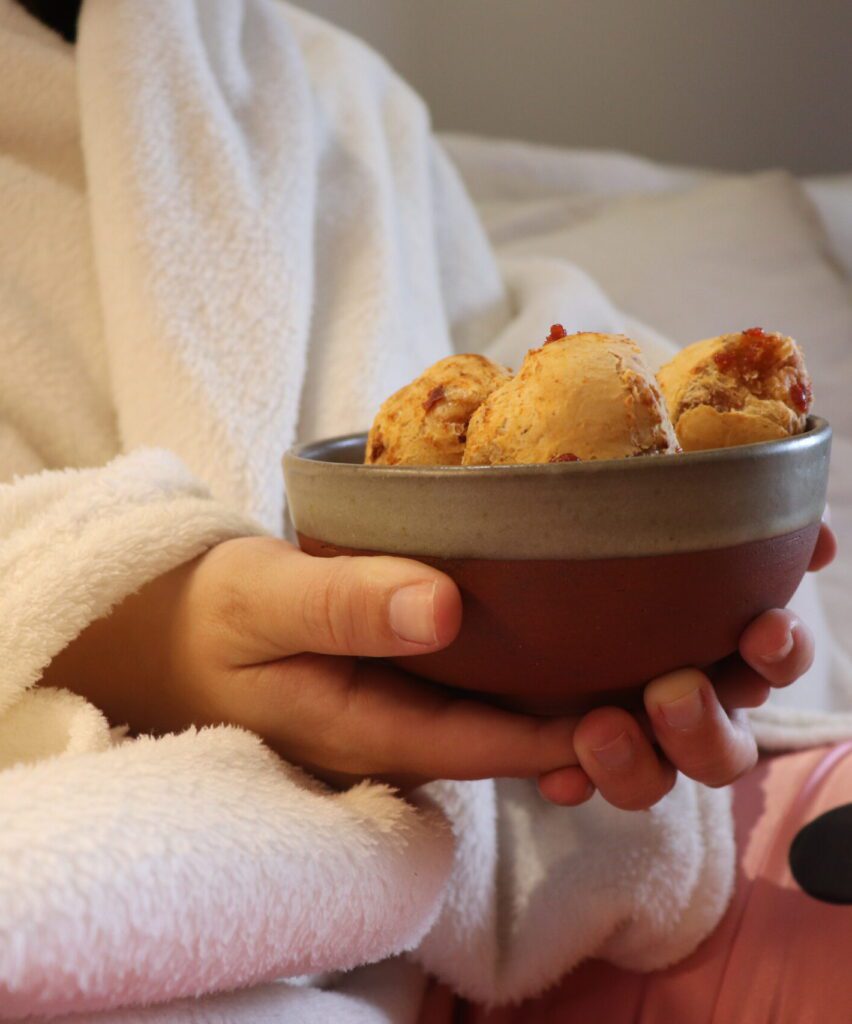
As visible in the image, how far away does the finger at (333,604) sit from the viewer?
0.37 meters

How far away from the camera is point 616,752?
427mm

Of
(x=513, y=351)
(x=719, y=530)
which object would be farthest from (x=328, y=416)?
(x=719, y=530)

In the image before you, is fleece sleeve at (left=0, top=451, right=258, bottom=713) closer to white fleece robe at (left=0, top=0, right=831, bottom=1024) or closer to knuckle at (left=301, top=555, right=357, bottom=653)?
white fleece robe at (left=0, top=0, right=831, bottom=1024)

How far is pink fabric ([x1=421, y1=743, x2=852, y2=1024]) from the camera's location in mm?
547

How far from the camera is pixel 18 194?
2.38 ft

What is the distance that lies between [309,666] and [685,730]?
17cm

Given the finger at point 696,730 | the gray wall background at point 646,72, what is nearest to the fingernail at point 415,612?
the finger at point 696,730

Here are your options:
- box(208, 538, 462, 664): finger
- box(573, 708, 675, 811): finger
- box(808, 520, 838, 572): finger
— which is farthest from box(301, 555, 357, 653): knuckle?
box(808, 520, 838, 572): finger

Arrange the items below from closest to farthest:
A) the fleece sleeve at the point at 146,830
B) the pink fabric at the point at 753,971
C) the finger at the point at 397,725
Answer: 1. the fleece sleeve at the point at 146,830
2. the finger at the point at 397,725
3. the pink fabric at the point at 753,971

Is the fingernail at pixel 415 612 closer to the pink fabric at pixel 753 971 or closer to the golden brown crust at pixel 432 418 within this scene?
the golden brown crust at pixel 432 418

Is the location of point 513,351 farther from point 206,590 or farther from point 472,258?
point 206,590

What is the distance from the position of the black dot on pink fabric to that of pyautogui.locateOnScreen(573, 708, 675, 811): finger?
0.18m

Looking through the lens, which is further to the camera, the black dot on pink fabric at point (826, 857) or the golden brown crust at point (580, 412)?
the black dot on pink fabric at point (826, 857)

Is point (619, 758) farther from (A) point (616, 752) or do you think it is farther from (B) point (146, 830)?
(B) point (146, 830)
